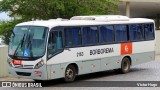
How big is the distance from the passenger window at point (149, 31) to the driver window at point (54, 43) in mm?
6917

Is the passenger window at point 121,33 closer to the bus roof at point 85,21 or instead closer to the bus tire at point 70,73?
the bus roof at point 85,21

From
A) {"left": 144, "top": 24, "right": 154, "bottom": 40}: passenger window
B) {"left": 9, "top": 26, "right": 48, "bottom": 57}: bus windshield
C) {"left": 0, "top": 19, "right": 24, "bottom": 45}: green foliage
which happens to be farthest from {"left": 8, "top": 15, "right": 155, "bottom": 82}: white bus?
{"left": 0, "top": 19, "right": 24, "bottom": 45}: green foliage

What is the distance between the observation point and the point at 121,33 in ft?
64.1

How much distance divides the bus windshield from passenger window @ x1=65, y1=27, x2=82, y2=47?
3.93ft

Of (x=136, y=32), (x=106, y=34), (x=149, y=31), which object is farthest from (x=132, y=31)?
(x=106, y=34)

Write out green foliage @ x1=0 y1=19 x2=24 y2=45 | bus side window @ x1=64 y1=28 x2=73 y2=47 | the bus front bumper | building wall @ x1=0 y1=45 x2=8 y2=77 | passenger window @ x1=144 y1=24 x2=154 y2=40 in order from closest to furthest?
the bus front bumper, bus side window @ x1=64 y1=28 x2=73 y2=47, building wall @ x1=0 y1=45 x2=8 y2=77, passenger window @ x1=144 y1=24 x2=154 y2=40, green foliage @ x1=0 y1=19 x2=24 y2=45

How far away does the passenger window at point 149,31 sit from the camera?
69.8ft

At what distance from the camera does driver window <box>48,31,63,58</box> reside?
15.1m

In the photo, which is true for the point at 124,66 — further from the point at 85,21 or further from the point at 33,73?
the point at 33,73

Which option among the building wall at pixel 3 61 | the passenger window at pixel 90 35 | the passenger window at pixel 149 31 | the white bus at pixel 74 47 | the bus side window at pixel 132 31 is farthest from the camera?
the passenger window at pixel 149 31

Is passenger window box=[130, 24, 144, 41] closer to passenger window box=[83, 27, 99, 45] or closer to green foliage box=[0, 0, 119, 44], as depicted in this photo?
passenger window box=[83, 27, 99, 45]

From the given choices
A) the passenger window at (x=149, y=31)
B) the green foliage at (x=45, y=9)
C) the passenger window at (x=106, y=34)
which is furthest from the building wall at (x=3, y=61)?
the passenger window at (x=149, y=31)

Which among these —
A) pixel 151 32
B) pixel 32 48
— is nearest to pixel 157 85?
pixel 32 48

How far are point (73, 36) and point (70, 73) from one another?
1498mm
